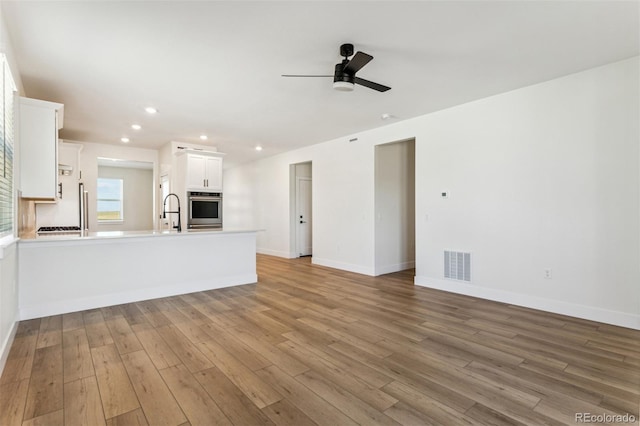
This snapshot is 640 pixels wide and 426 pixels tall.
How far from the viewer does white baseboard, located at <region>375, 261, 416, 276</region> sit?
583cm

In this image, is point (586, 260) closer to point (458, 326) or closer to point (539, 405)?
point (458, 326)

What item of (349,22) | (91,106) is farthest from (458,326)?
(91,106)

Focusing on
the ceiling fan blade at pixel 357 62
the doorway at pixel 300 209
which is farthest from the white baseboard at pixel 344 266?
the ceiling fan blade at pixel 357 62

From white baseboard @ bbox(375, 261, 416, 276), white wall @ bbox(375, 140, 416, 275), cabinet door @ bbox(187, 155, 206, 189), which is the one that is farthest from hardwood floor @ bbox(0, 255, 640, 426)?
cabinet door @ bbox(187, 155, 206, 189)

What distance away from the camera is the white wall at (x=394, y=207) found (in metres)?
5.82

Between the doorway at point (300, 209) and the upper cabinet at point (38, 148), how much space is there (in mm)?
4919

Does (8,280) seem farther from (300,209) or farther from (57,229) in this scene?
(300,209)

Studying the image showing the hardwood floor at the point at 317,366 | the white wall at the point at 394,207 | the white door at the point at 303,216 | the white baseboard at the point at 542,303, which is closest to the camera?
the hardwood floor at the point at 317,366

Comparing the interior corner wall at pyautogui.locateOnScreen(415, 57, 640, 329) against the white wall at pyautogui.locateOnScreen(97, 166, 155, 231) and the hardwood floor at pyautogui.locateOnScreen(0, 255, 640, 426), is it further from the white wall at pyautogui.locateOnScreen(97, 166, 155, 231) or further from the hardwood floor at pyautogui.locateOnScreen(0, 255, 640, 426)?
the white wall at pyautogui.locateOnScreen(97, 166, 155, 231)

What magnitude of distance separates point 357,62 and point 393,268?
14.3ft

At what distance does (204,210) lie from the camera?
666cm

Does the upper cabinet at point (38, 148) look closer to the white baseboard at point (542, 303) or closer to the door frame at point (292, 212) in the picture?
the door frame at point (292, 212)

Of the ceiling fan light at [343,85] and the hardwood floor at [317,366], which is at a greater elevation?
the ceiling fan light at [343,85]

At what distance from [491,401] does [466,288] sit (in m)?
2.70
